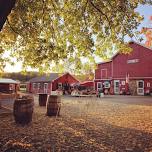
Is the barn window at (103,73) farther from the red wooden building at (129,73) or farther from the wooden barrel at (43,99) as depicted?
the wooden barrel at (43,99)

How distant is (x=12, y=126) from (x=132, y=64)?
101 ft

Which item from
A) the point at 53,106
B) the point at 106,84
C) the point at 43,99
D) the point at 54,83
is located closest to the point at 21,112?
the point at 53,106

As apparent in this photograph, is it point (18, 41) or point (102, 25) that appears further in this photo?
point (18, 41)

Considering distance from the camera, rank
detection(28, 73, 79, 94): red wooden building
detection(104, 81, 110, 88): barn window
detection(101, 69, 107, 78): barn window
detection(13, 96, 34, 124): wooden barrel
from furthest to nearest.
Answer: detection(28, 73, 79, 94): red wooden building, detection(101, 69, 107, 78): barn window, detection(104, 81, 110, 88): barn window, detection(13, 96, 34, 124): wooden barrel

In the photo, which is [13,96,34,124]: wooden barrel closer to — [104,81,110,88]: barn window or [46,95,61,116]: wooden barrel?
[46,95,61,116]: wooden barrel

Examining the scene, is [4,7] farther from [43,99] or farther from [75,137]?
[43,99]

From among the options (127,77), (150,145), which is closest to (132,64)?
(127,77)

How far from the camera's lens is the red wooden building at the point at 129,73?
36844 millimetres

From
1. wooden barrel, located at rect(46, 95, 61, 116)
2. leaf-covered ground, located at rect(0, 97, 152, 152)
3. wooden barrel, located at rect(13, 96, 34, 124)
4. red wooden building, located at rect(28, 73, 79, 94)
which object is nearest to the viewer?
leaf-covered ground, located at rect(0, 97, 152, 152)

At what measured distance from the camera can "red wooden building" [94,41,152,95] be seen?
3684cm

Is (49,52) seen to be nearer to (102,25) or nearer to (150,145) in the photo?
(102,25)

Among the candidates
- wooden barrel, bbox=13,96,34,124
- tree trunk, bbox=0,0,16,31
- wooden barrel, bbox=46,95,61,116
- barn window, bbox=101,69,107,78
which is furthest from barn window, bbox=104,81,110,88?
tree trunk, bbox=0,0,16,31

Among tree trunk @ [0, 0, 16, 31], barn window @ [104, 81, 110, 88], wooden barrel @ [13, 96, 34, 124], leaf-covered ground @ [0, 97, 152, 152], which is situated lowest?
leaf-covered ground @ [0, 97, 152, 152]

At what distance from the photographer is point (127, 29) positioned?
412 inches
